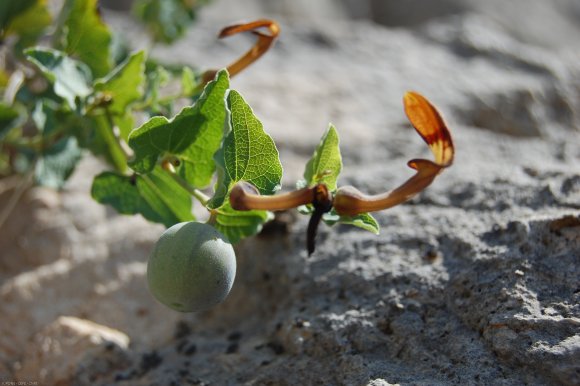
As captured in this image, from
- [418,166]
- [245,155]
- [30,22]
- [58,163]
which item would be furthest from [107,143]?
[418,166]

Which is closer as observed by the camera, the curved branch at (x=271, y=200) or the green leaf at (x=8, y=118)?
the curved branch at (x=271, y=200)

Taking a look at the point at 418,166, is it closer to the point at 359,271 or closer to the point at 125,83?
the point at 359,271

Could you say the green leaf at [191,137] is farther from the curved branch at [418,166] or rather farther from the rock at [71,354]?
the rock at [71,354]

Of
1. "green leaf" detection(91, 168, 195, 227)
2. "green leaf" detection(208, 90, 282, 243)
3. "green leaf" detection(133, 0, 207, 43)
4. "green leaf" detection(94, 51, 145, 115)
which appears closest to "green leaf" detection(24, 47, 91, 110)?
"green leaf" detection(94, 51, 145, 115)

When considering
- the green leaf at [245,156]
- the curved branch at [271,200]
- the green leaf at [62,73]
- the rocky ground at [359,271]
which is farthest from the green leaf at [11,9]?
the curved branch at [271,200]

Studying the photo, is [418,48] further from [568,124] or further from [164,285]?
[164,285]

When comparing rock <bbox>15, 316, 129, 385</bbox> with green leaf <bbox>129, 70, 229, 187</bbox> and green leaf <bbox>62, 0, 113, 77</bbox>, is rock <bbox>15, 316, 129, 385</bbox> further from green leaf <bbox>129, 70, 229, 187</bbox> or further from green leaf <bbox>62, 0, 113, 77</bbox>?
green leaf <bbox>62, 0, 113, 77</bbox>
